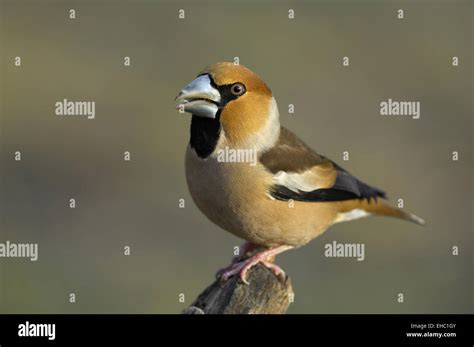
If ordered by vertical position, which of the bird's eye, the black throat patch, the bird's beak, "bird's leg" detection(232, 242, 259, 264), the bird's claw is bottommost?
the bird's claw

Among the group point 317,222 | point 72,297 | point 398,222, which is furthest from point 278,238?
point 398,222

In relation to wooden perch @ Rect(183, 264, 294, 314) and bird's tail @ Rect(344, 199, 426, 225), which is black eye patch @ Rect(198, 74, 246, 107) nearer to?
wooden perch @ Rect(183, 264, 294, 314)

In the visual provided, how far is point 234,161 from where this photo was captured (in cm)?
583

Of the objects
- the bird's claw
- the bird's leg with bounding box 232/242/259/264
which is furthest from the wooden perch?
the bird's leg with bounding box 232/242/259/264

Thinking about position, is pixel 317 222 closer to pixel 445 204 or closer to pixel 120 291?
pixel 120 291

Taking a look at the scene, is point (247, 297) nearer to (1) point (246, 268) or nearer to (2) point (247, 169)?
(1) point (246, 268)

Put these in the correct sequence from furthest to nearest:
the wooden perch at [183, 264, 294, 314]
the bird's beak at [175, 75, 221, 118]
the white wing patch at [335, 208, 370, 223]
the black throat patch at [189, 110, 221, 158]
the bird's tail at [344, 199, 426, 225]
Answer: the bird's tail at [344, 199, 426, 225] < the white wing patch at [335, 208, 370, 223] < the black throat patch at [189, 110, 221, 158] < the bird's beak at [175, 75, 221, 118] < the wooden perch at [183, 264, 294, 314]

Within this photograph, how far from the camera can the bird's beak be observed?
5.38 meters

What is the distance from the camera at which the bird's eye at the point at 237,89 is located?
5648 millimetres

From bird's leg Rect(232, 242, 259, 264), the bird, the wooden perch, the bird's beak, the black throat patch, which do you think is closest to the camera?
the wooden perch

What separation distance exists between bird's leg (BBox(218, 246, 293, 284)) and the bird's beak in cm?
104

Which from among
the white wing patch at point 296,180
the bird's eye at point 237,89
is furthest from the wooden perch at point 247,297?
the bird's eye at point 237,89

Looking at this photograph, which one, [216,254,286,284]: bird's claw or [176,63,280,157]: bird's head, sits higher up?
[176,63,280,157]: bird's head

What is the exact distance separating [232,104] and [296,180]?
0.89 m
